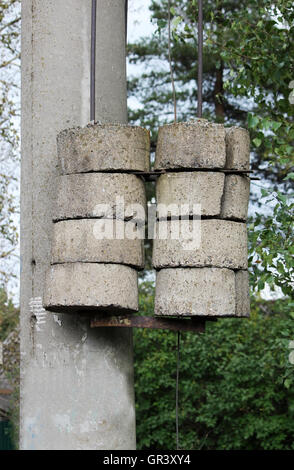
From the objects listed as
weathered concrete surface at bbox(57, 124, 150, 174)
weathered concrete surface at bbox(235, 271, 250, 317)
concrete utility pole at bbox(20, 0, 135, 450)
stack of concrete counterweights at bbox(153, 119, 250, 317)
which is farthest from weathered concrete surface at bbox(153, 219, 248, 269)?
concrete utility pole at bbox(20, 0, 135, 450)

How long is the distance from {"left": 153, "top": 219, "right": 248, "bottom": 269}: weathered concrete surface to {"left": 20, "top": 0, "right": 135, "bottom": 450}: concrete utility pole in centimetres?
56

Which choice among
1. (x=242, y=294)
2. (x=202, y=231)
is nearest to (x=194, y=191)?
(x=202, y=231)

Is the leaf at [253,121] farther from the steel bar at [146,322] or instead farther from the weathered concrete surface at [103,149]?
the steel bar at [146,322]

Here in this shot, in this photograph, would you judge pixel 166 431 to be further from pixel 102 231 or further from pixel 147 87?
pixel 147 87

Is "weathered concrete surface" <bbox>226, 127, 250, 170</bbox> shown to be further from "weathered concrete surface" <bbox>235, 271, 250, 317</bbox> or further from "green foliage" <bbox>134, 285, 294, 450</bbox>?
"green foliage" <bbox>134, 285, 294, 450</bbox>

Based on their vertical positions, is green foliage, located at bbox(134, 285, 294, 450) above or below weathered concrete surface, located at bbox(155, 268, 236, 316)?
below

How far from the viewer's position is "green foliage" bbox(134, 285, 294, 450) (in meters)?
10.1

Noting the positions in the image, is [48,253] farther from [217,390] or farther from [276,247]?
[217,390]

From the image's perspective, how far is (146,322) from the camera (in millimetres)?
3764

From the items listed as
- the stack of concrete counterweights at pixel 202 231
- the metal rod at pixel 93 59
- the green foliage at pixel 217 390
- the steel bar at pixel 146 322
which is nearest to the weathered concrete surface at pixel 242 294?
the stack of concrete counterweights at pixel 202 231

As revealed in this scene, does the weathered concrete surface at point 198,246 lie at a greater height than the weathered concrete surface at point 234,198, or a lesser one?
lesser

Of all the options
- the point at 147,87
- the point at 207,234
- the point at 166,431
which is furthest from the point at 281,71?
the point at 147,87

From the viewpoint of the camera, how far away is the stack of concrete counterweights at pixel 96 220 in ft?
11.8

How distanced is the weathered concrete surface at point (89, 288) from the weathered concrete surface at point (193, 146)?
623 millimetres
